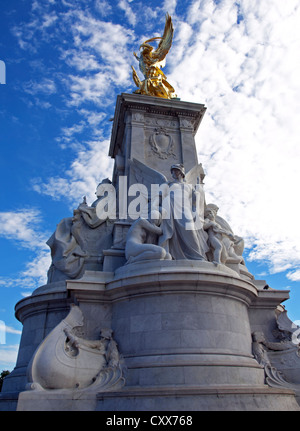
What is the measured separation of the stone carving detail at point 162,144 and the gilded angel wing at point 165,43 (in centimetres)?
467

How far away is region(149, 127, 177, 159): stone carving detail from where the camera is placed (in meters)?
14.6

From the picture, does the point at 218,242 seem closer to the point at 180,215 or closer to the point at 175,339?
the point at 180,215

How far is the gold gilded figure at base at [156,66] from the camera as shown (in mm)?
16625

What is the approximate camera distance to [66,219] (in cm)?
1310

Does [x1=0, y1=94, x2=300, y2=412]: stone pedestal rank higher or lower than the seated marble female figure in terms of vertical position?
lower

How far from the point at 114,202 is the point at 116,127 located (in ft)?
14.1

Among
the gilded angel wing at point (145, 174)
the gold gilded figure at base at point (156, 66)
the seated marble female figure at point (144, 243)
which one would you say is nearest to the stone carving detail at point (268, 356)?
the seated marble female figure at point (144, 243)

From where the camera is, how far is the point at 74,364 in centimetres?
852

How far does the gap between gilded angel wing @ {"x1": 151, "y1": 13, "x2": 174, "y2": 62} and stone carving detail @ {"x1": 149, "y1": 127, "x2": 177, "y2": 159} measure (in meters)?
4.67

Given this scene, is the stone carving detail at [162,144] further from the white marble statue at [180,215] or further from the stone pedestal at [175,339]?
the stone pedestal at [175,339]

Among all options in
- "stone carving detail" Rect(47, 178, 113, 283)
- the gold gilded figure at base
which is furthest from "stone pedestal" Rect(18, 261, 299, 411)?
the gold gilded figure at base

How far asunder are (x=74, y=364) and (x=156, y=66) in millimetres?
14027

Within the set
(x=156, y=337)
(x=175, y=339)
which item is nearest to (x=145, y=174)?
(x=156, y=337)

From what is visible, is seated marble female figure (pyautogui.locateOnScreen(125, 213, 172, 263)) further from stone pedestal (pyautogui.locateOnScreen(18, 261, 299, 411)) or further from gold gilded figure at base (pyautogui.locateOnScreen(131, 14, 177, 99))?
gold gilded figure at base (pyautogui.locateOnScreen(131, 14, 177, 99))
